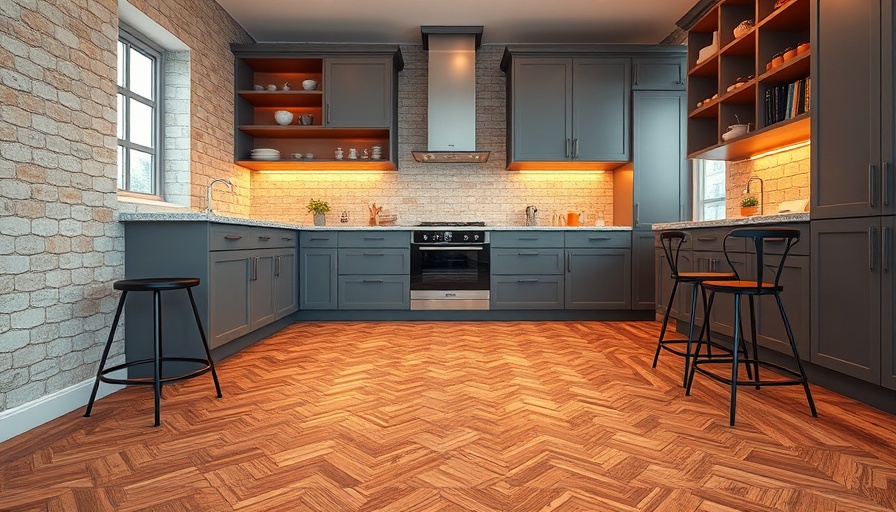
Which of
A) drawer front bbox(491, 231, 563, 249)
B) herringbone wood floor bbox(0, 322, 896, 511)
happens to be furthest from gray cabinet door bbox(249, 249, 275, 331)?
drawer front bbox(491, 231, 563, 249)

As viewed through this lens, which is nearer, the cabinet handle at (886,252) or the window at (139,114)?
the cabinet handle at (886,252)

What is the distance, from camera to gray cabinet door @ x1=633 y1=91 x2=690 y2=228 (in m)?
4.70

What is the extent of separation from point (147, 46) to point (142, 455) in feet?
9.95

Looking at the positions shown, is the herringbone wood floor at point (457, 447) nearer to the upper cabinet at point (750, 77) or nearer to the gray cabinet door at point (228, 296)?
the gray cabinet door at point (228, 296)

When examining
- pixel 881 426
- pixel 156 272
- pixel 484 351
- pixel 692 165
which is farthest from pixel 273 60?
pixel 881 426

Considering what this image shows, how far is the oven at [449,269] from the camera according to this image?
4.69m

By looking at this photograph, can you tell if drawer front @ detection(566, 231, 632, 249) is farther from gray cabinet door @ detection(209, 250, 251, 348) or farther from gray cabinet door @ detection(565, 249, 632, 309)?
gray cabinet door @ detection(209, 250, 251, 348)

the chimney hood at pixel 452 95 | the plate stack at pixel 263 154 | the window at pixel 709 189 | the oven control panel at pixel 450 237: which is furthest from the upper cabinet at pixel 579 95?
the plate stack at pixel 263 154

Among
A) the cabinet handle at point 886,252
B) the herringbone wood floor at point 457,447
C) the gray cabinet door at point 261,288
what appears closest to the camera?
the herringbone wood floor at point 457,447

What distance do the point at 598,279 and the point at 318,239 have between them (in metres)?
2.70

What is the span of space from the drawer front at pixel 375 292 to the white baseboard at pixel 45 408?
7.59ft

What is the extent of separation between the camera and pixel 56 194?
221 centimetres

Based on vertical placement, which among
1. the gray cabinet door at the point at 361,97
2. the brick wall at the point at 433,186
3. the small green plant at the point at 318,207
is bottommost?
the small green plant at the point at 318,207

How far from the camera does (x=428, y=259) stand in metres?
4.70
